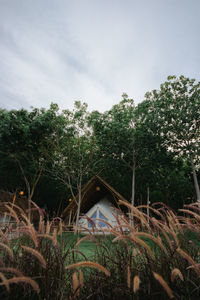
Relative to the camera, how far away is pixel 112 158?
21375 mm

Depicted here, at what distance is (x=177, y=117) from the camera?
19031 millimetres

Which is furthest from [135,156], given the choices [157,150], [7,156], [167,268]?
[167,268]

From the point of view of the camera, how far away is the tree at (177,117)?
62.1ft

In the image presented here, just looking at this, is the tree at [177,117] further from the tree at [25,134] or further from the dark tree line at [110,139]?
the tree at [25,134]

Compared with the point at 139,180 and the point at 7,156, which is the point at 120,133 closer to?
the point at 139,180

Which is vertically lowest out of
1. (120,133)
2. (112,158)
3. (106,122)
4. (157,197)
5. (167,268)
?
(167,268)

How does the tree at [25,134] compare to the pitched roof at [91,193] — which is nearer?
the tree at [25,134]

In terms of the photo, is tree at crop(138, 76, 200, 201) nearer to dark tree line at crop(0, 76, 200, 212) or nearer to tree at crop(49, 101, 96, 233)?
dark tree line at crop(0, 76, 200, 212)

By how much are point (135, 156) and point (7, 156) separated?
13.1 metres

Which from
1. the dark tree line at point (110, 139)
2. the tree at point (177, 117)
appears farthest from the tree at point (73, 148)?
the tree at point (177, 117)

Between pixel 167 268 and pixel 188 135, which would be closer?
pixel 167 268

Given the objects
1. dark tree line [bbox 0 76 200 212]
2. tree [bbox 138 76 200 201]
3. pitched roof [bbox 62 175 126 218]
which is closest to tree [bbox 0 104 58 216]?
dark tree line [bbox 0 76 200 212]

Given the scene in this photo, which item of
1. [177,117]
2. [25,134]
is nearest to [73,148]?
[25,134]

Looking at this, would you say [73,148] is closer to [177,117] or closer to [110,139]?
[110,139]
